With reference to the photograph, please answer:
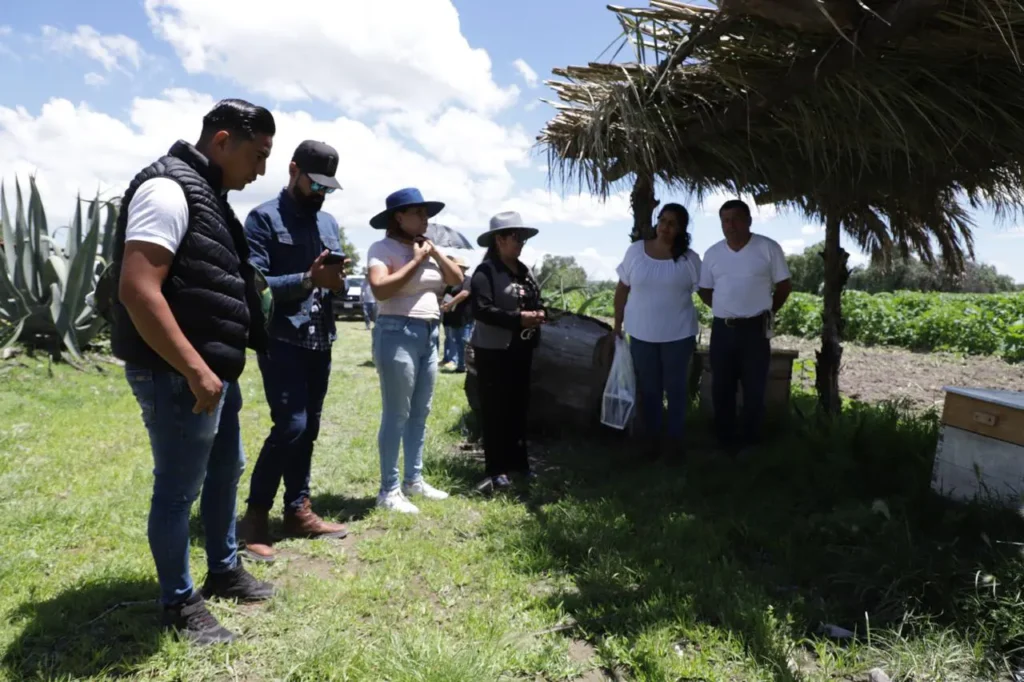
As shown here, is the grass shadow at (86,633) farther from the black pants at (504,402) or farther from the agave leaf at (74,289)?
the agave leaf at (74,289)

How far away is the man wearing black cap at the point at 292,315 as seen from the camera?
3.22 meters

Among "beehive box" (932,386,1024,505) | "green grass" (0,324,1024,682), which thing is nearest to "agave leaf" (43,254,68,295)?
"green grass" (0,324,1024,682)

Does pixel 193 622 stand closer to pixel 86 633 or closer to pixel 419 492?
pixel 86 633

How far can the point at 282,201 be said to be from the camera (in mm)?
3348

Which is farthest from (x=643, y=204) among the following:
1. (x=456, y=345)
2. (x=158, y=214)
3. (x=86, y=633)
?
(x=456, y=345)

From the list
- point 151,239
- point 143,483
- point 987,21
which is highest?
point 987,21

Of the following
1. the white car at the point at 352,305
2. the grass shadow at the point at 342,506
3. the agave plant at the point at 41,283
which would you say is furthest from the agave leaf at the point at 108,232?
the white car at the point at 352,305

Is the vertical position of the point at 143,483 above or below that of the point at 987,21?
below

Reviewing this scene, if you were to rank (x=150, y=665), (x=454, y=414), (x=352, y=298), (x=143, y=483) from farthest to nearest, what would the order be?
(x=352, y=298) → (x=454, y=414) → (x=143, y=483) → (x=150, y=665)

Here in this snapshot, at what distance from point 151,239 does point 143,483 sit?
2781 millimetres

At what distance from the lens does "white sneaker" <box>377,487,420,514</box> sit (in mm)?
3885

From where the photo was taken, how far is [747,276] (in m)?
4.54

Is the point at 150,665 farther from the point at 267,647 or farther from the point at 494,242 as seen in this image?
the point at 494,242

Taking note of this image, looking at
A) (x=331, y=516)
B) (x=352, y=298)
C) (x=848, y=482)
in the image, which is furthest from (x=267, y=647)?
(x=352, y=298)
